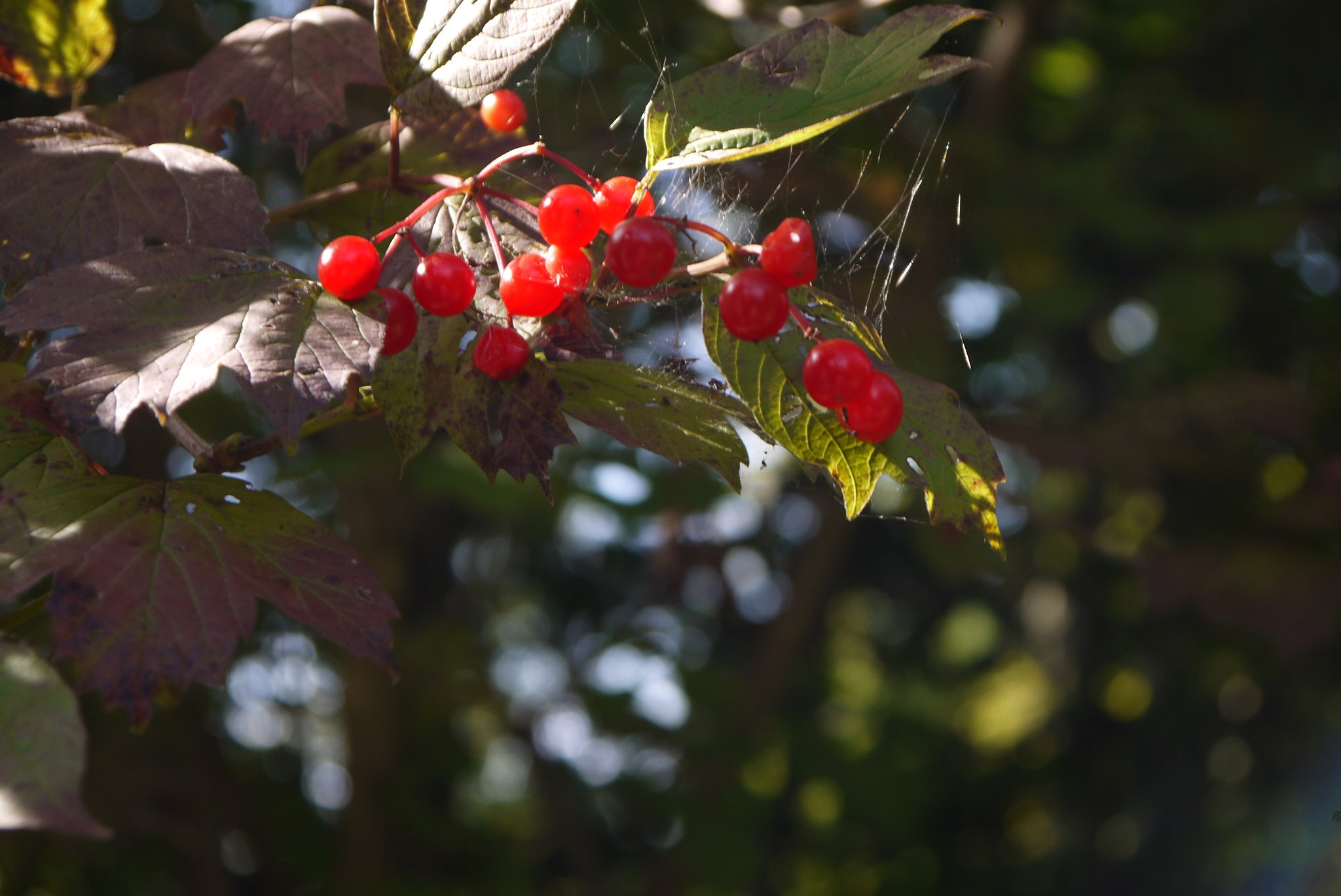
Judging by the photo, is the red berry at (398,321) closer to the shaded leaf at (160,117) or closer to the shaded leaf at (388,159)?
the shaded leaf at (388,159)

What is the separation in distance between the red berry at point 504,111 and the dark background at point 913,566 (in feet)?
0.48

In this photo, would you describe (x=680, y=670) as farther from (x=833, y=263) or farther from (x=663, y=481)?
(x=833, y=263)

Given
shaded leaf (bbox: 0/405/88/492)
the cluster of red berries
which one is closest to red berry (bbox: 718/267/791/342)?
the cluster of red berries

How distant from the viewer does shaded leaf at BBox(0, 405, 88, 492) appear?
0.60 m

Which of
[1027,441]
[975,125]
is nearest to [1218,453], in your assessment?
[1027,441]

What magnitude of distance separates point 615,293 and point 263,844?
219 centimetres

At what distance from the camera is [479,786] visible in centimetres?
453

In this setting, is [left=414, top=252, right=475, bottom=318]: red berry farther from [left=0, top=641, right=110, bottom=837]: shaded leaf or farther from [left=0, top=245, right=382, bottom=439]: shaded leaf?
[left=0, top=641, right=110, bottom=837]: shaded leaf

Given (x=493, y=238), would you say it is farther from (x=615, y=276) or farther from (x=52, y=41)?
(x=52, y=41)

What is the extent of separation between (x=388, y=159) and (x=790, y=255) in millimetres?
434

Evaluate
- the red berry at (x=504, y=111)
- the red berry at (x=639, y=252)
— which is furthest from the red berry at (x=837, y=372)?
the red berry at (x=504, y=111)

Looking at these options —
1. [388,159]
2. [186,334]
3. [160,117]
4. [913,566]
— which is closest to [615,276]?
[186,334]

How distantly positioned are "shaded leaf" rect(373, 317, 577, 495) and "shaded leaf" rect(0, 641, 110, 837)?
0.23 meters

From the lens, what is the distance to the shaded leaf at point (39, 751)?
0.39 metres
